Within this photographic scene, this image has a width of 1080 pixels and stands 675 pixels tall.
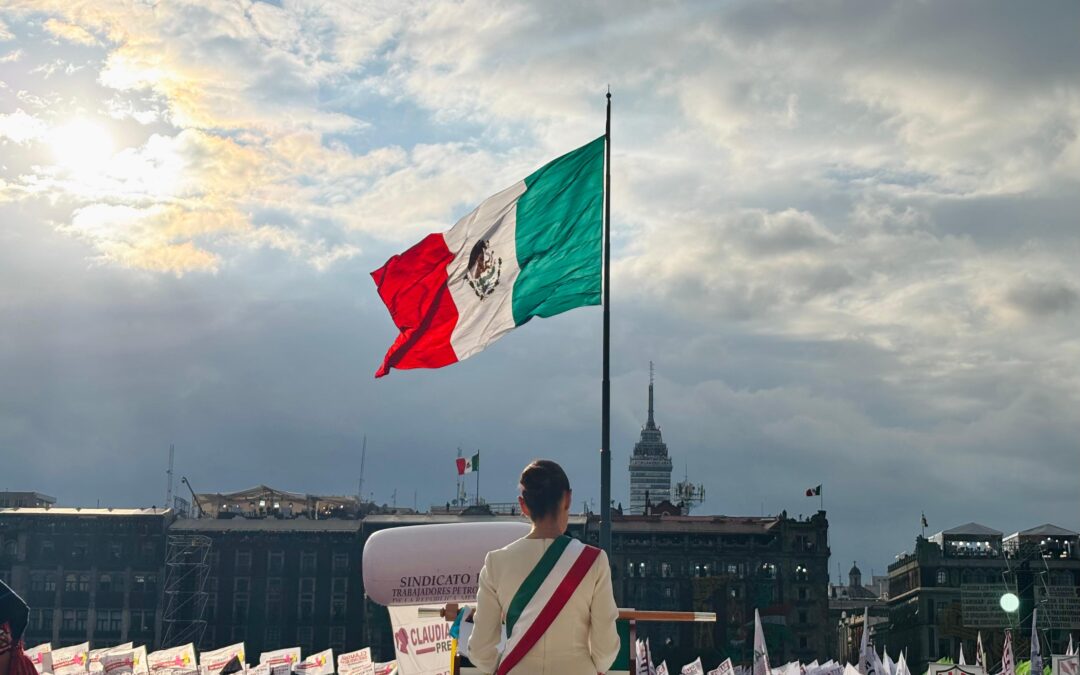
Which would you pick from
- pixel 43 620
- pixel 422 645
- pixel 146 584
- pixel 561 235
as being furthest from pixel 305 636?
pixel 422 645

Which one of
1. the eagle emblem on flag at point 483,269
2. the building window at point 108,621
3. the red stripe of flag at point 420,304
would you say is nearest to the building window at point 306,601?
the building window at point 108,621

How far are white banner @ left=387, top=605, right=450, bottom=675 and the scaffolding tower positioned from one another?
81.9m

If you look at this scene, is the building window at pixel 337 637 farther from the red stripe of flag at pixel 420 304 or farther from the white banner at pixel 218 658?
the red stripe of flag at pixel 420 304

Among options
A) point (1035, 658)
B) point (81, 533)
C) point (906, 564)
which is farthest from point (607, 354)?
point (906, 564)

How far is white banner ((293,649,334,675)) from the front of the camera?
45.1m

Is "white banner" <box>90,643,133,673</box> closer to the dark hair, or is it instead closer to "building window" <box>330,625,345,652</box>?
"building window" <box>330,625,345,652</box>

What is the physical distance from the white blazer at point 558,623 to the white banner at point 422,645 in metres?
6.77

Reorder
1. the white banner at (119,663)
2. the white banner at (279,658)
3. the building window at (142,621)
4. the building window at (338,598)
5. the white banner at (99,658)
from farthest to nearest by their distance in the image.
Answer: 1. the building window at (338,598)
2. the building window at (142,621)
3. the white banner at (99,658)
4. the white banner at (279,658)
5. the white banner at (119,663)

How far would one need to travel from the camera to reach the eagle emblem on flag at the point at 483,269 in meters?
15.9

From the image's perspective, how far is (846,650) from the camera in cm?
12762

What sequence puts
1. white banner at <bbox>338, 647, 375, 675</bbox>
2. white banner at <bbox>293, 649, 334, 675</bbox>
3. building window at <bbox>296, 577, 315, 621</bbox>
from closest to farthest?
white banner at <bbox>338, 647, 375, 675</bbox>
white banner at <bbox>293, 649, 334, 675</bbox>
building window at <bbox>296, 577, 315, 621</bbox>

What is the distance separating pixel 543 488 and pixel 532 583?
41cm

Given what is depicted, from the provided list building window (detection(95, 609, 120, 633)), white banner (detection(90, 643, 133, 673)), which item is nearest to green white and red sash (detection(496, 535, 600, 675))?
white banner (detection(90, 643, 133, 673))

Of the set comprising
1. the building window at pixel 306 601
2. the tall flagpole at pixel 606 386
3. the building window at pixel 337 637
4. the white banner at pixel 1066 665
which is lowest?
the building window at pixel 337 637
